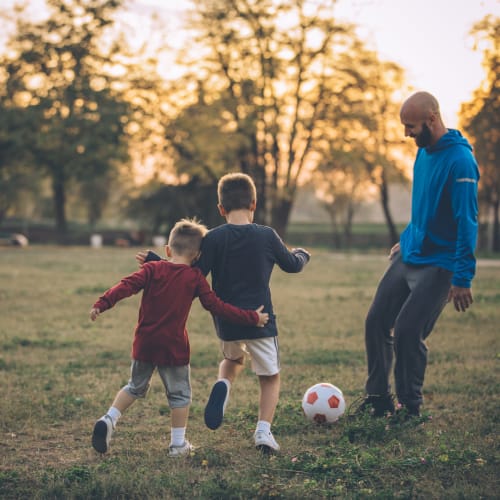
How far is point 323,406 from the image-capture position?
199 inches

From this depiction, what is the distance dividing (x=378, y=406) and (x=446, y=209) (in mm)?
1525

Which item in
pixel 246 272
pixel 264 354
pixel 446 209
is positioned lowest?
pixel 264 354

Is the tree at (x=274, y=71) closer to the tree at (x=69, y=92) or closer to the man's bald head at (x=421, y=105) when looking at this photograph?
the tree at (x=69, y=92)

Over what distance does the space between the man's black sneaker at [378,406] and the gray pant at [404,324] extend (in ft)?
0.12

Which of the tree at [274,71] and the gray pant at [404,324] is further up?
the tree at [274,71]

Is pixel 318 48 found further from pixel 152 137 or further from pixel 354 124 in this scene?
pixel 152 137

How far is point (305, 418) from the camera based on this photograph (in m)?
5.21

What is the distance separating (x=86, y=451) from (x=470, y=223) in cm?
288

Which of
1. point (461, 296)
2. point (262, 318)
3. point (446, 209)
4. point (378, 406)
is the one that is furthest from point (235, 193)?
point (378, 406)

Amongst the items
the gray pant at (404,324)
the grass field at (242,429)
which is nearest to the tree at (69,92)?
the grass field at (242,429)

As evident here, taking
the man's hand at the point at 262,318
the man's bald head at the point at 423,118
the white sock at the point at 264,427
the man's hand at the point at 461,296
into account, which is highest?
the man's bald head at the point at 423,118

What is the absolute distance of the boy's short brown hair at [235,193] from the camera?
4.52 metres

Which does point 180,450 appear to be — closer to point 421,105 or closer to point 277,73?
point 421,105

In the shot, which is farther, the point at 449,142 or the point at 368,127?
the point at 368,127
